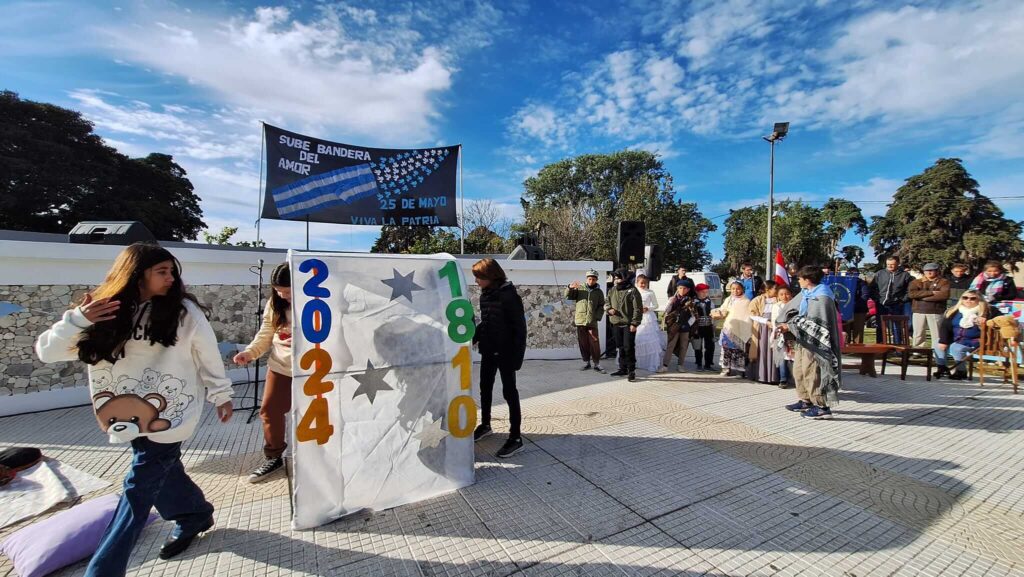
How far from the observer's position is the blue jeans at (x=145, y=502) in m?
1.97

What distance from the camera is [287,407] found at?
10.9 feet

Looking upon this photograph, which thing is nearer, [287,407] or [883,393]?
[287,407]

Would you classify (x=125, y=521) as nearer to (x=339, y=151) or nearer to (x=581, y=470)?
(x=581, y=470)

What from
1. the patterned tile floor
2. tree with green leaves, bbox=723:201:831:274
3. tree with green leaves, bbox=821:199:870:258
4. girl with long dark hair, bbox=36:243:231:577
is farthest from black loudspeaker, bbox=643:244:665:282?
tree with green leaves, bbox=821:199:870:258

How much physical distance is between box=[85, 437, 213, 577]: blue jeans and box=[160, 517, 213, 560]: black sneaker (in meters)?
0.02

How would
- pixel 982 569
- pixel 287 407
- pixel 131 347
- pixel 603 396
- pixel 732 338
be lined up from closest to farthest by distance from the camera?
pixel 131 347, pixel 982 569, pixel 287 407, pixel 603 396, pixel 732 338

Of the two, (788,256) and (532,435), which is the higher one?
(788,256)

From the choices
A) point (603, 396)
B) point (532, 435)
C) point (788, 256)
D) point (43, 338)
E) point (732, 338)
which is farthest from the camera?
point (788, 256)

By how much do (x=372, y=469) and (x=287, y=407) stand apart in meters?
1.00

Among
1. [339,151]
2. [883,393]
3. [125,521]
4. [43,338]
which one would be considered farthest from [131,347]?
[883,393]

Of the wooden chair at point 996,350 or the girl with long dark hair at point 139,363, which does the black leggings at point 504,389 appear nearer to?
the girl with long dark hair at point 139,363

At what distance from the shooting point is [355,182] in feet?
27.2

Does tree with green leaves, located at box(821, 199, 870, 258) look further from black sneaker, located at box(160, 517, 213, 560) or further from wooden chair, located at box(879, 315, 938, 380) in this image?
black sneaker, located at box(160, 517, 213, 560)

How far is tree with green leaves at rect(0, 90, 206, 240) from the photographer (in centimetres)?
2323
